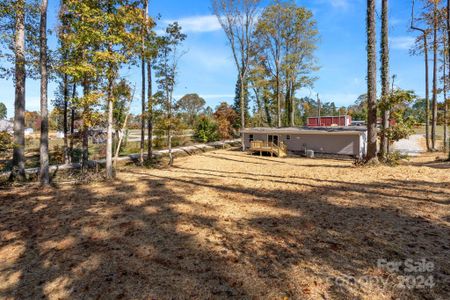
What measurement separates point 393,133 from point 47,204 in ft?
59.1

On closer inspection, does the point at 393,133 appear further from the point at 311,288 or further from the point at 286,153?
the point at 311,288

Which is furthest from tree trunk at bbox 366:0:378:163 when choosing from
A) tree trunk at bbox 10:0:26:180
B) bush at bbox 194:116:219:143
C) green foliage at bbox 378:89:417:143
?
bush at bbox 194:116:219:143

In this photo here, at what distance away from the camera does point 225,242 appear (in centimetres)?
529

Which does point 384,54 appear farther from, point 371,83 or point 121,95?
point 121,95

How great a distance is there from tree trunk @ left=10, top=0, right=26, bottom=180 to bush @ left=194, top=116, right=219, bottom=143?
28198 mm

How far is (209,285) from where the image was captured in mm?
3848

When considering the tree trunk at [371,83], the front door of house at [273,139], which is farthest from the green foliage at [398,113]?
the front door of house at [273,139]

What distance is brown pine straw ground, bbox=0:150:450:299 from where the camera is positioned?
3.80m

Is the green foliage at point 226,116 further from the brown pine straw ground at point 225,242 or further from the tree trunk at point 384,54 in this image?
the brown pine straw ground at point 225,242

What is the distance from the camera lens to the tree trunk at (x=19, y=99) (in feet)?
35.1

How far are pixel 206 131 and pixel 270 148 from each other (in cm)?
1804

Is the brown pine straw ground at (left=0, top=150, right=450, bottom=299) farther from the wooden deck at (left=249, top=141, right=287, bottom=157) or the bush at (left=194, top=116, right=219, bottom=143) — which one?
the bush at (left=194, top=116, right=219, bottom=143)

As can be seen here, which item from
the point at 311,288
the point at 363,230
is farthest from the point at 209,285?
the point at 363,230

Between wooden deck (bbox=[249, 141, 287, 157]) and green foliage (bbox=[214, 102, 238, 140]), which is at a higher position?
green foliage (bbox=[214, 102, 238, 140])
